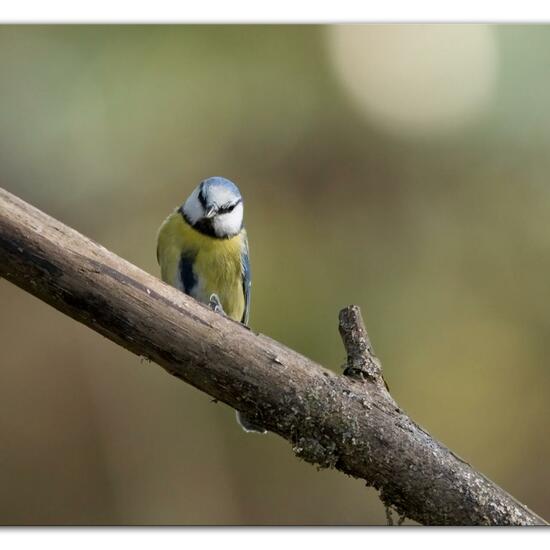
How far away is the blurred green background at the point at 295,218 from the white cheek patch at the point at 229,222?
5 centimetres

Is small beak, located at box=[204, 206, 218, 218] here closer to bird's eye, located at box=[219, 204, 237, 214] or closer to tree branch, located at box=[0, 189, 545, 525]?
bird's eye, located at box=[219, 204, 237, 214]

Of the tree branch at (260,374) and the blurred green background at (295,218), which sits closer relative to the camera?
the tree branch at (260,374)

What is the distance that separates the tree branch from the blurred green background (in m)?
0.42

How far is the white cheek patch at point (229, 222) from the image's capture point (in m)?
2.17

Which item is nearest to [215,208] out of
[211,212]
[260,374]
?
[211,212]

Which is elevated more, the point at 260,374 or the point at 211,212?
the point at 211,212

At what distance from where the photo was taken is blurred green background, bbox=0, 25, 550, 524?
6.63 feet

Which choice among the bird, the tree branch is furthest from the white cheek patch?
the tree branch

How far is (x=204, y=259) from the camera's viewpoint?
2232 mm

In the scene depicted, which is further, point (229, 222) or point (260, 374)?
point (229, 222)

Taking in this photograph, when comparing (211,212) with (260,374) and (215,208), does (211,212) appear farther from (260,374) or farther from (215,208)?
Answer: (260,374)

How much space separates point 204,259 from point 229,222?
0.14m

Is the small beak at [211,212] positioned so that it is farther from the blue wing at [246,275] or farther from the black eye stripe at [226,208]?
the blue wing at [246,275]

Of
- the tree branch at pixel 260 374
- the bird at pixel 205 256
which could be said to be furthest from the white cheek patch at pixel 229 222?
the tree branch at pixel 260 374
